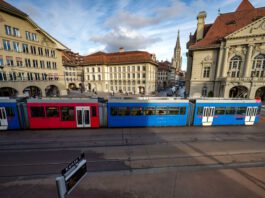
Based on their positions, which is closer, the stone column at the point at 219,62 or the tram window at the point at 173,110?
the tram window at the point at 173,110

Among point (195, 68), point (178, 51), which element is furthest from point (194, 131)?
point (178, 51)

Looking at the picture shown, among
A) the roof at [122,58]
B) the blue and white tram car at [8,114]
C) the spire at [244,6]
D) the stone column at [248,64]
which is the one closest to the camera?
the blue and white tram car at [8,114]

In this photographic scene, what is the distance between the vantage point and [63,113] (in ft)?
35.2

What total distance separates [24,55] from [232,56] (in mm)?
44718

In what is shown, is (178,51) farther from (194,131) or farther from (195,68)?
(194,131)

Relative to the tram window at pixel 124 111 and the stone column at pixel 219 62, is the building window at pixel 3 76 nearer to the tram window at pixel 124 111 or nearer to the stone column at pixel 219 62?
the tram window at pixel 124 111

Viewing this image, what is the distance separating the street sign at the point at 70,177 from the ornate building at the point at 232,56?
3169cm

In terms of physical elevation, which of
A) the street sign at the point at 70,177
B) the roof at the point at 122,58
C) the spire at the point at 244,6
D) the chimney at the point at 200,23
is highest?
the spire at the point at 244,6

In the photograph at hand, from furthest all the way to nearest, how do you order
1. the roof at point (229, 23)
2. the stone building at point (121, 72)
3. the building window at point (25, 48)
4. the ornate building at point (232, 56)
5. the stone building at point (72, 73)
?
1. the stone building at point (72, 73)
2. the stone building at point (121, 72)
3. the roof at point (229, 23)
4. the building window at point (25, 48)
5. the ornate building at point (232, 56)

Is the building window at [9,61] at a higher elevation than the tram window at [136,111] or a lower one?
higher

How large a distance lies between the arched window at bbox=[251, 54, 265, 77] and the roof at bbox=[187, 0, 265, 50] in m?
7.84

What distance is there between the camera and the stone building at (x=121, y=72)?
134 ft

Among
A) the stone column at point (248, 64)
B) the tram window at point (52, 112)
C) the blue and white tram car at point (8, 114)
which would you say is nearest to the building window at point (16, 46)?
the blue and white tram car at point (8, 114)

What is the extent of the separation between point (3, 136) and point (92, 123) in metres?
7.08
